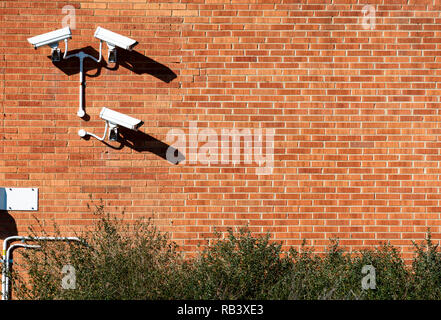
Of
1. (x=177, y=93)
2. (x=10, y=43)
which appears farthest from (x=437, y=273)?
(x=10, y=43)

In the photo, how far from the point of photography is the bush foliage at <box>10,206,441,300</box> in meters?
4.32

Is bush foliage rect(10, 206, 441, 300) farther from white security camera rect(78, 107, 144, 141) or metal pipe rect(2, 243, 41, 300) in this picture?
white security camera rect(78, 107, 144, 141)

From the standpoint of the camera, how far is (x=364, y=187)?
16.9 feet

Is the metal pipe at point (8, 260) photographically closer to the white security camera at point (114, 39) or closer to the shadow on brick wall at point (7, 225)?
the shadow on brick wall at point (7, 225)

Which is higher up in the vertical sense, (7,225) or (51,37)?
(51,37)

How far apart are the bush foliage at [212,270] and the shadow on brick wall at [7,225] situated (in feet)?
0.97

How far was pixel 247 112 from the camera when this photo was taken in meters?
5.16

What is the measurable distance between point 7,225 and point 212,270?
2428mm

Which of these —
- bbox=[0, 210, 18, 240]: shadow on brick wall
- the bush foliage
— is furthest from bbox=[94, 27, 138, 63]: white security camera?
bbox=[0, 210, 18, 240]: shadow on brick wall

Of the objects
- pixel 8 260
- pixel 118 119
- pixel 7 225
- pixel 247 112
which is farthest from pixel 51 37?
pixel 8 260

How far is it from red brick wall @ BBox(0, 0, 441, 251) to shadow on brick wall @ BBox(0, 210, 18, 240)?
0.04 m

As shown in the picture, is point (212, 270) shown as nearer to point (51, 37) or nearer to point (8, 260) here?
point (8, 260)
